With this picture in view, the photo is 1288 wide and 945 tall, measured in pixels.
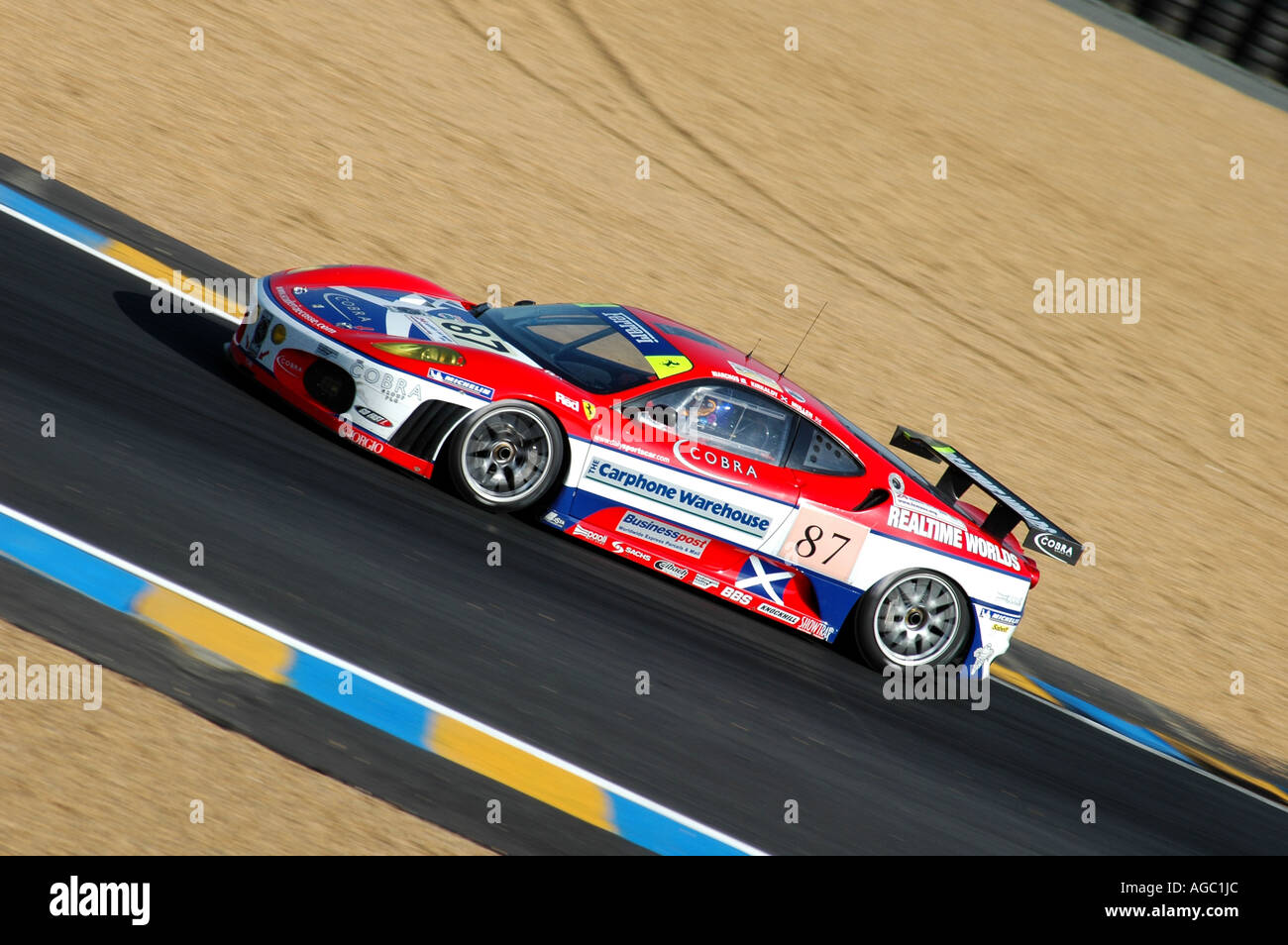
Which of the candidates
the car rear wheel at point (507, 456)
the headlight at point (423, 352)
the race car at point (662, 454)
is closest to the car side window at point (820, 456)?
the race car at point (662, 454)

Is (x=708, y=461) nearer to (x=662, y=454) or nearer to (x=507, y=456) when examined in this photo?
(x=662, y=454)

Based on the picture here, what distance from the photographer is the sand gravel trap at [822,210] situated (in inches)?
411

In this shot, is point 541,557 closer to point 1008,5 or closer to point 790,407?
point 790,407

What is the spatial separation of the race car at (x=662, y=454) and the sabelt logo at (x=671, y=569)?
0.01m

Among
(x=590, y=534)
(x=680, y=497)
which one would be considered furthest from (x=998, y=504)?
(x=590, y=534)

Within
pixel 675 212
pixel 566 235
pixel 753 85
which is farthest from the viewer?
pixel 753 85

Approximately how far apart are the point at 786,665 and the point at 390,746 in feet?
9.01

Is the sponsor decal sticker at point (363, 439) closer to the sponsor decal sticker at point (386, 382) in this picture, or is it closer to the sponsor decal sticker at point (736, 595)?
the sponsor decal sticker at point (386, 382)

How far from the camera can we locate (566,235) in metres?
12.0

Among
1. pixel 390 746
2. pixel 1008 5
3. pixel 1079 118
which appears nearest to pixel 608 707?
pixel 390 746

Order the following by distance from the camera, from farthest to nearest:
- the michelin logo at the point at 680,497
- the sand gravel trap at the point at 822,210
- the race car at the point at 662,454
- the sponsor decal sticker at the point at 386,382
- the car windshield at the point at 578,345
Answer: the sand gravel trap at the point at 822,210, the car windshield at the point at 578,345, the michelin logo at the point at 680,497, the race car at the point at 662,454, the sponsor decal sticker at the point at 386,382

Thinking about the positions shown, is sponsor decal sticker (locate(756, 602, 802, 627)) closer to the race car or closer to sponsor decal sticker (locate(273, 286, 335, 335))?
the race car

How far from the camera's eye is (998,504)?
796 centimetres

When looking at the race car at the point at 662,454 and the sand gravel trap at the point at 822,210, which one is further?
the sand gravel trap at the point at 822,210
